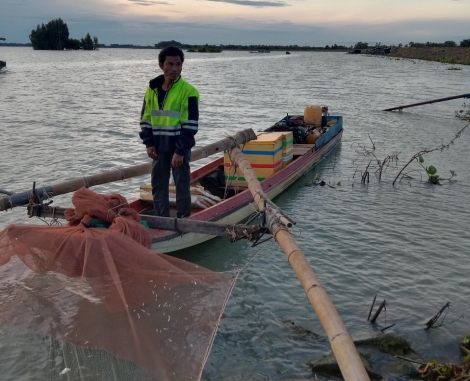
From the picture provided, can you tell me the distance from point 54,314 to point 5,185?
30.1 feet

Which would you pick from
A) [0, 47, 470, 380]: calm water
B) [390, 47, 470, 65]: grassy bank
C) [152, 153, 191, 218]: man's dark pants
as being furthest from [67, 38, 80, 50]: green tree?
[152, 153, 191, 218]: man's dark pants

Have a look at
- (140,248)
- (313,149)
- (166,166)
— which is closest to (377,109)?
(313,149)

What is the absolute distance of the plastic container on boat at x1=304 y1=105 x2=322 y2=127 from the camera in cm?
1741

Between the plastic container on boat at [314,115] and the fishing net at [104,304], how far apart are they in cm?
1341

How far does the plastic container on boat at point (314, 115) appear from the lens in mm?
17406

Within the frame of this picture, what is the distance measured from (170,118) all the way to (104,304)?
2776mm

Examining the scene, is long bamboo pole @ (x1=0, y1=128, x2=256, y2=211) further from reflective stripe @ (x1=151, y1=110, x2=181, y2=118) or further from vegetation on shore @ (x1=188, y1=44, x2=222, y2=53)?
vegetation on shore @ (x1=188, y1=44, x2=222, y2=53)

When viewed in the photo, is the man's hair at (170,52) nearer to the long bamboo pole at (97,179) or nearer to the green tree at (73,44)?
the long bamboo pole at (97,179)

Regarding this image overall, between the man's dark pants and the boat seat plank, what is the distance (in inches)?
267

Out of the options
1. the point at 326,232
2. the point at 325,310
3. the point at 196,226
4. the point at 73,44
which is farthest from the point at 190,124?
the point at 73,44

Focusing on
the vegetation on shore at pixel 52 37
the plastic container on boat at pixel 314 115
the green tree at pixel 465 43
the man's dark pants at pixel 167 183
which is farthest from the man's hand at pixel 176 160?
the vegetation on shore at pixel 52 37

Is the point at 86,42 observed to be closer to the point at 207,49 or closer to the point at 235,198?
the point at 207,49

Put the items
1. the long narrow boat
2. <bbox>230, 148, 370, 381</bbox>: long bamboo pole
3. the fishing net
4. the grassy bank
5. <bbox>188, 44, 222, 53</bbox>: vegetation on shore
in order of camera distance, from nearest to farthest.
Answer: <bbox>230, 148, 370, 381</bbox>: long bamboo pole → the fishing net → the long narrow boat → the grassy bank → <bbox>188, 44, 222, 53</bbox>: vegetation on shore

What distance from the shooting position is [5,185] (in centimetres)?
1221
